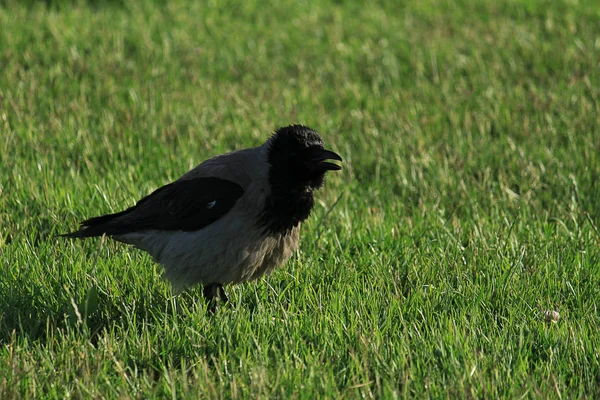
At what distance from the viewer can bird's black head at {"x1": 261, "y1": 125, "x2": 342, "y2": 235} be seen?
472 cm

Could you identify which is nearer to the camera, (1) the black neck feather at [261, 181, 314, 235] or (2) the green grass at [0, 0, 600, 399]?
(2) the green grass at [0, 0, 600, 399]

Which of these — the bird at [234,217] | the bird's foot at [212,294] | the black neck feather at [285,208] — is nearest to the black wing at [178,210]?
the bird at [234,217]

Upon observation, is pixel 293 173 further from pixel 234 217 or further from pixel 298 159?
pixel 234 217

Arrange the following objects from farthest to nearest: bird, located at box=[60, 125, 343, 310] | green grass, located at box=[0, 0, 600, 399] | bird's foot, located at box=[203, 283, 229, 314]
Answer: bird's foot, located at box=[203, 283, 229, 314]
bird, located at box=[60, 125, 343, 310]
green grass, located at box=[0, 0, 600, 399]

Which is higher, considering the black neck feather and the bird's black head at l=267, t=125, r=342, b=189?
the bird's black head at l=267, t=125, r=342, b=189

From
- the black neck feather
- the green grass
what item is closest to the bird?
the black neck feather

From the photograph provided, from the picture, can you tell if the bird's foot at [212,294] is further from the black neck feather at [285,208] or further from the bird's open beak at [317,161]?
the bird's open beak at [317,161]

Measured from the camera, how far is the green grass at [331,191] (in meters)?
3.97

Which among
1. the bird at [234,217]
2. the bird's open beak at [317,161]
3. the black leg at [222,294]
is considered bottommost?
the black leg at [222,294]

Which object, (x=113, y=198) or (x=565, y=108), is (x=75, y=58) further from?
(x=565, y=108)

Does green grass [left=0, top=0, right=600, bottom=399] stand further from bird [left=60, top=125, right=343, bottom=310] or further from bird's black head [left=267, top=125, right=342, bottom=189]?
bird's black head [left=267, top=125, right=342, bottom=189]

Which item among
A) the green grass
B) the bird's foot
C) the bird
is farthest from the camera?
the bird's foot

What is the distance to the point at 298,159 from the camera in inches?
189

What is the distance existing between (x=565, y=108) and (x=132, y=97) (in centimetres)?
425
